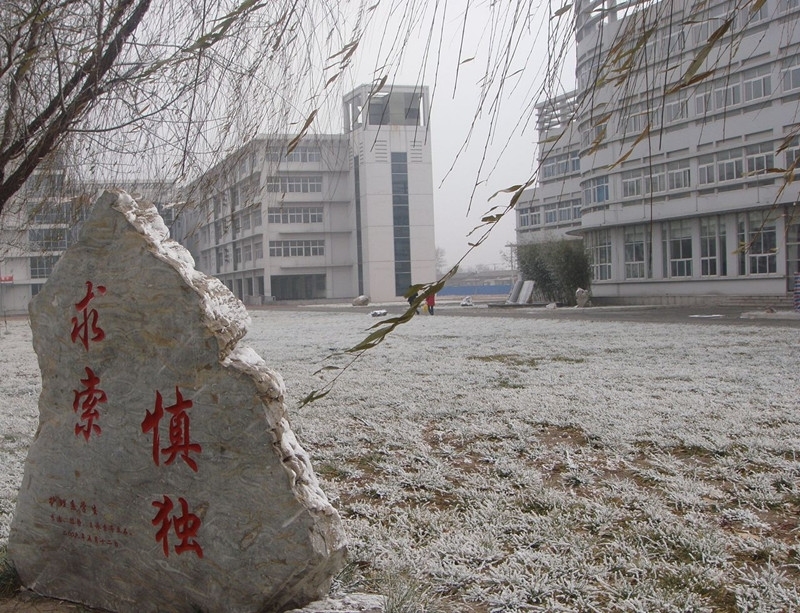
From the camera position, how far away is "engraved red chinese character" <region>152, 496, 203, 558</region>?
7.38 feet

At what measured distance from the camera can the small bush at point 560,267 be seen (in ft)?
86.8

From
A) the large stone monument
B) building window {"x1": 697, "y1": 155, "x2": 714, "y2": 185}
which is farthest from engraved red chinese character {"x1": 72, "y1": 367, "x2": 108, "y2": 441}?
building window {"x1": 697, "y1": 155, "x2": 714, "y2": 185}

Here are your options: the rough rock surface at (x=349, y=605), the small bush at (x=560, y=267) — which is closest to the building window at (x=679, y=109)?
the rough rock surface at (x=349, y=605)

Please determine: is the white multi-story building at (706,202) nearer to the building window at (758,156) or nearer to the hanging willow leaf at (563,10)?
the building window at (758,156)

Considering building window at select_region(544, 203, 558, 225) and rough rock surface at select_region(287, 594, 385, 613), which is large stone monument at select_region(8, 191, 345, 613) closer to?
rough rock surface at select_region(287, 594, 385, 613)

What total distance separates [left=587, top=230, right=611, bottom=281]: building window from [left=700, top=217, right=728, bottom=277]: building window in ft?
13.5

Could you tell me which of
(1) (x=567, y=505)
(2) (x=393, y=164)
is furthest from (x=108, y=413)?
(2) (x=393, y=164)

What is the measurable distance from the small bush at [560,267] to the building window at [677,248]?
2.80 meters

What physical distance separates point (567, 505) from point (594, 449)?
1.09 metres

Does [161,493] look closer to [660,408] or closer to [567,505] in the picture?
[567,505]

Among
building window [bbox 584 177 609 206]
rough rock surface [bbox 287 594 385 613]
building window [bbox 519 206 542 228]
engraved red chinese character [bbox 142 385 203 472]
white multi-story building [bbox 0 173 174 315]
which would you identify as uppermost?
building window [bbox 519 206 542 228]

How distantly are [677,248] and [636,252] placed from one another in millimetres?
1718

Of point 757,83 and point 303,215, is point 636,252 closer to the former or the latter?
point 757,83

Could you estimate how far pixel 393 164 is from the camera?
43250 millimetres
